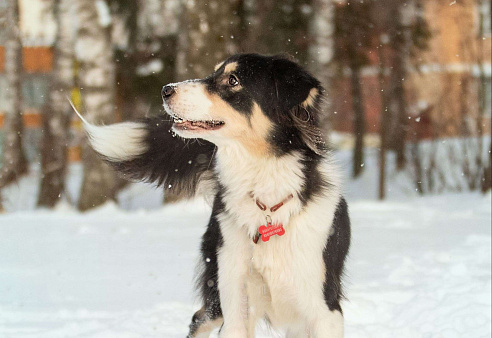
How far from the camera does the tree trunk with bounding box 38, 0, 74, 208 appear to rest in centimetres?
1251

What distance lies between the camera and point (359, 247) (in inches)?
319

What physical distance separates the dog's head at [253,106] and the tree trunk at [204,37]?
22.5 feet

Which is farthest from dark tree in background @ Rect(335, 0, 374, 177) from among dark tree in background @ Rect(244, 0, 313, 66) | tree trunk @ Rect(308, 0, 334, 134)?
dark tree in background @ Rect(244, 0, 313, 66)

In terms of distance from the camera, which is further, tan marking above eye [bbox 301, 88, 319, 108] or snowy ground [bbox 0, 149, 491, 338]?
snowy ground [bbox 0, 149, 491, 338]

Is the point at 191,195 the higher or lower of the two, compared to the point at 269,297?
higher

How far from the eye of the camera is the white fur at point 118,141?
458 centimetres

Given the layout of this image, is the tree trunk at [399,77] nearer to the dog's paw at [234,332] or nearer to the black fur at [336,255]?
the black fur at [336,255]

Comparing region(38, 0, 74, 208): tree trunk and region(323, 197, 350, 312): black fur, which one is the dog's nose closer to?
region(323, 197, 350, 312): black fur

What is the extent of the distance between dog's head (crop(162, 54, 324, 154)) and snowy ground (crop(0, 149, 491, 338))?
3.25 ft

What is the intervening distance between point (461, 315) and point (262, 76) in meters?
2.61

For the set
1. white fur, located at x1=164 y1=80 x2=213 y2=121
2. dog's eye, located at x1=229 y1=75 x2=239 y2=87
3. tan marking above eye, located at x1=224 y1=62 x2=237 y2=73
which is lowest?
white fur, located at x1=164 y1=80 x2=213 y2=121

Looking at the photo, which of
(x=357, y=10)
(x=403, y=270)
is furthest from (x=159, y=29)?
(x=403, y=270)

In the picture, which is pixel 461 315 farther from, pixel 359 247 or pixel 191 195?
pixel 359 247

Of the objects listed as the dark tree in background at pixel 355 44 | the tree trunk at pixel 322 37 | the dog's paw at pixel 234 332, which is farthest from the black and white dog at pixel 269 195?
the dark tree in background at pixel 355 44
